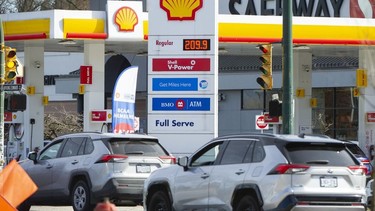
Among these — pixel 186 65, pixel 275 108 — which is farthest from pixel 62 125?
pixel 275 108

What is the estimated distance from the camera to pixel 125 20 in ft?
115

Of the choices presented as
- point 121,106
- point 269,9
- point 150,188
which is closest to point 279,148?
point 150,188

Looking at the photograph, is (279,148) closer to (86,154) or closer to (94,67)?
(86,154)

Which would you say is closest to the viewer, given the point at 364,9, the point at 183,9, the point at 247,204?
the point at 364,9

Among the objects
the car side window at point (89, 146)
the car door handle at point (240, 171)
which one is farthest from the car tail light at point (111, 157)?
the car door handle at point (240, 171)

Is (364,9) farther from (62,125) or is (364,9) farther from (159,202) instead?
(62,125)

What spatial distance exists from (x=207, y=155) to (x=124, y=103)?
1339 centimetres

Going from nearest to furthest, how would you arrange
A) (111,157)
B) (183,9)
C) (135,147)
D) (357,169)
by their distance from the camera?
(357,169) → (111,157) → (135,147) → (183,9)

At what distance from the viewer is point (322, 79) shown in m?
53.3

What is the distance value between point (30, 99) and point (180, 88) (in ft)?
39.3

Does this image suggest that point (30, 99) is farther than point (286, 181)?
Yes

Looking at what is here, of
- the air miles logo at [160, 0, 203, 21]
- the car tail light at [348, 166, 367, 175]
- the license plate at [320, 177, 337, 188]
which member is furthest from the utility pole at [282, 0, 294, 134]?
the license plate at [320, 177, 337, 188]

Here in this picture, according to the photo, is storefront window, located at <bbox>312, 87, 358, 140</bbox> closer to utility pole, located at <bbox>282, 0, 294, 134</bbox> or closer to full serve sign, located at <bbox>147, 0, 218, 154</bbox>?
full serve sign, located at <bbox>147, 0, 218, 154</bbox>

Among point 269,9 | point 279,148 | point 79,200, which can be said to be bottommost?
point 79,200
